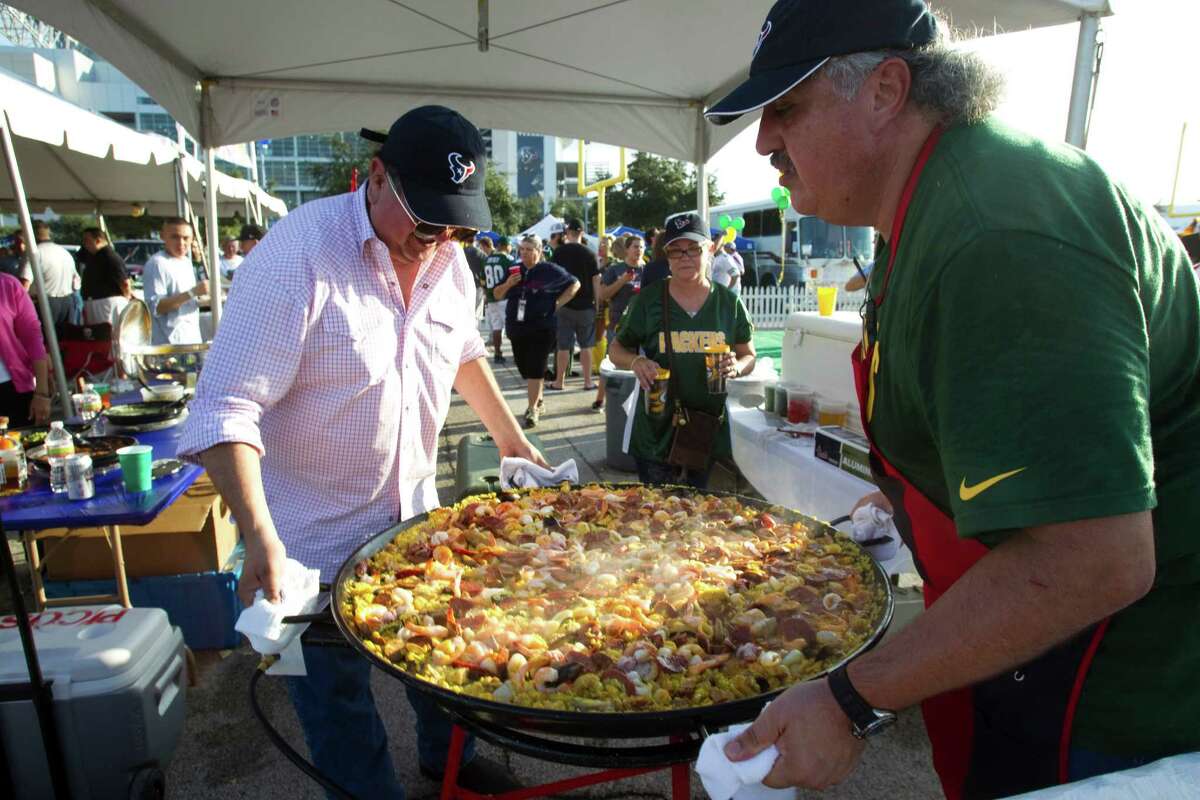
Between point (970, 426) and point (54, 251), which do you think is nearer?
point (970, 426)

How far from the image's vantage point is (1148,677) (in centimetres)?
120

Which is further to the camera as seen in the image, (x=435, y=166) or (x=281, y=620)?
(x=435, y=166)

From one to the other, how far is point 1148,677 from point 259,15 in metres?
5.56

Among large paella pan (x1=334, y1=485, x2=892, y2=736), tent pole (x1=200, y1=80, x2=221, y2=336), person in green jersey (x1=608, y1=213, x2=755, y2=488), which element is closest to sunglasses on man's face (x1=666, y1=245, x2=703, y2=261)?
person in green jersey (x1=608, y1=213, x2=755, y2=488)

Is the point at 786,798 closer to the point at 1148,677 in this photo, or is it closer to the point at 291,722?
the point at 1148,677

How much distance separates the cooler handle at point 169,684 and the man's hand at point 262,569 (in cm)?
106

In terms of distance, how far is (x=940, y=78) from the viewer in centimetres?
113

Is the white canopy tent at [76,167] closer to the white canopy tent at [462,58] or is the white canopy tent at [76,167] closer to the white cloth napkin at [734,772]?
the white canopy tent at [462,58]

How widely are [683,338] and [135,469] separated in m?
2.72

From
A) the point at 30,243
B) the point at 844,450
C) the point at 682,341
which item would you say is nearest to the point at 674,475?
the point at 682,341

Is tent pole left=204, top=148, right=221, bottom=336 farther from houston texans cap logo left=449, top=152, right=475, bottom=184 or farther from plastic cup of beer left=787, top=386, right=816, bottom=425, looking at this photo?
houston texans cap logo left=449, top=152, right=475, bottom=184

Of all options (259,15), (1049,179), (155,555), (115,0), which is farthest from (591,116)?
(1049,179)

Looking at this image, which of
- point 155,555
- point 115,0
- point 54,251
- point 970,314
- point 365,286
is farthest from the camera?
point 54,251

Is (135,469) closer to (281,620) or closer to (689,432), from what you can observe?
(281,620)
